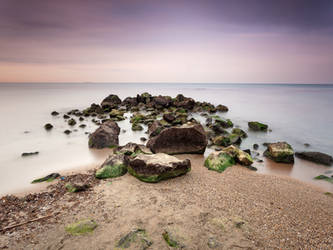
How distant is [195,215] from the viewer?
4.80 meters

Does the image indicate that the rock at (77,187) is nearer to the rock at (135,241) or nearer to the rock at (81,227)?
the rock at (81,227)

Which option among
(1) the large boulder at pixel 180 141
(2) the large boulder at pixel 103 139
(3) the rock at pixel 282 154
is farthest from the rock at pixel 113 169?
(3) the rock at pixel 282 154

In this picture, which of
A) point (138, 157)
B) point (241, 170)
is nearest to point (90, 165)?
point (138, 157)

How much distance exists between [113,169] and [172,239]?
3630 millimetres

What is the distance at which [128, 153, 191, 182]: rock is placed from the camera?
251 inches

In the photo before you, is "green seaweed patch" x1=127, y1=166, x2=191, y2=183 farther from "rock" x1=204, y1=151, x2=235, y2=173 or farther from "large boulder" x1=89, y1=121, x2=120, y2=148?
"large boulder" x1=89, y1=121, x2=120, y2=148

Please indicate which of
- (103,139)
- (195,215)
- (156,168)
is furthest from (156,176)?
(103,139)

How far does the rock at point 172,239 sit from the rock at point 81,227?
1.59 m

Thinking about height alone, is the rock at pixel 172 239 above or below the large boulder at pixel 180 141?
below

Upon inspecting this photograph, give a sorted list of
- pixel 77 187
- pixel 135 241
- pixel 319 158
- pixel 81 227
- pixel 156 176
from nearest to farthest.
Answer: pixel 135 241
pixel 81 227
pixel 77 187
pixel 156 176
pixel 319 158

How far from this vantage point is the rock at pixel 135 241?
395cm

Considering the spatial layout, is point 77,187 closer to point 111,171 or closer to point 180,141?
point 111,171

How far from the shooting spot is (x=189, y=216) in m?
4.78

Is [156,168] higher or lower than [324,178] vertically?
higher
